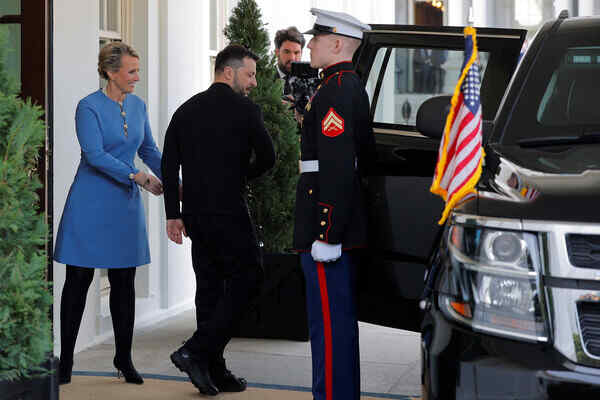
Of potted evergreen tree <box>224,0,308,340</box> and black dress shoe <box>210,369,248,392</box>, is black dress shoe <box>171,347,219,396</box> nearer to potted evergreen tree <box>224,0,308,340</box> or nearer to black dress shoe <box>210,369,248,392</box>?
black dress shoe <box>210,369,248,392</box>

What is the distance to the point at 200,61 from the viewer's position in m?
8.75

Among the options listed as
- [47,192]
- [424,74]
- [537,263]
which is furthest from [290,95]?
[424,74]

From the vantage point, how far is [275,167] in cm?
700

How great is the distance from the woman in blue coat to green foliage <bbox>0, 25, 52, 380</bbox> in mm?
2108

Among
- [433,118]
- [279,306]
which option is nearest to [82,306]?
[279,306]

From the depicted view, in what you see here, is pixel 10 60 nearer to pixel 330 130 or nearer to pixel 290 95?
pixel 330 130

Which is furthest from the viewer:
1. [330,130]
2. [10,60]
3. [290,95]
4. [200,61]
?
[200,61]

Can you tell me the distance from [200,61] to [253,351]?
9.73 feet

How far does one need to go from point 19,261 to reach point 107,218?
2319mm

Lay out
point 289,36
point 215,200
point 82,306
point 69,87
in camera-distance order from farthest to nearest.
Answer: point 289,36
point 69,87
point 82,306
point 215,200

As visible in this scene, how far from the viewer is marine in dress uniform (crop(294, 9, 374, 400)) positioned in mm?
4328

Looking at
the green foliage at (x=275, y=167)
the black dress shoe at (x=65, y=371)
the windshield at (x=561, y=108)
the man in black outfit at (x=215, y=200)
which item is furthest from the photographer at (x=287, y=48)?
the windshield at (x=561, y=108)

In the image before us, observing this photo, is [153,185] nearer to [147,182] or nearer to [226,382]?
[147,182]

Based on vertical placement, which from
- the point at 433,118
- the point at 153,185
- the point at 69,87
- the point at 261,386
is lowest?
the point at 261,386
